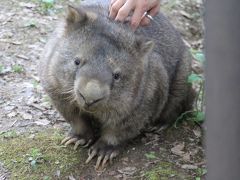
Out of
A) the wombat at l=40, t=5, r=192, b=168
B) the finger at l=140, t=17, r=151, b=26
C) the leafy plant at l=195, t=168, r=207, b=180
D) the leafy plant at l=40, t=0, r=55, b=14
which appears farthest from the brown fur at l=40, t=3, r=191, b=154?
the leafy plant at l=40, t=0, r=55, b=14

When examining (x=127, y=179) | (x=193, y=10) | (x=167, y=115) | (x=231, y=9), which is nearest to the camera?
(x=231, y=9)

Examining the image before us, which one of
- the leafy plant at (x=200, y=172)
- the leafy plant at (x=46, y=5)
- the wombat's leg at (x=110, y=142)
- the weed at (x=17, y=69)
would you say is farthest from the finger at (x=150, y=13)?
the leafy plant at (x=46, y=5)

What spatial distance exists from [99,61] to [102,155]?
0.97 metres

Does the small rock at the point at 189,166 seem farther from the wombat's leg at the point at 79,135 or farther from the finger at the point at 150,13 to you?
the finger at the point at 150,13

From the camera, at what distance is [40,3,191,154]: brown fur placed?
3.61 metres

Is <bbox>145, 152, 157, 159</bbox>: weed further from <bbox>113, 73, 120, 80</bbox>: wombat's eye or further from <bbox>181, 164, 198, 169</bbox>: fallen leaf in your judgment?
<bbox>113, 73, 120, 80</bbox>: wombat's eye

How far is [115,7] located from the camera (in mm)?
3877

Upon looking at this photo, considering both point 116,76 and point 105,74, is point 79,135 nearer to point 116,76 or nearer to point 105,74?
point 116,76

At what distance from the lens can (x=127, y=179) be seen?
4.03 metres

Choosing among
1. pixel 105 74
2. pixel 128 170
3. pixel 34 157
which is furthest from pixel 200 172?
pixel 34 157

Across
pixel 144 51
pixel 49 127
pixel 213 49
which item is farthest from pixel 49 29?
pixel 213 49

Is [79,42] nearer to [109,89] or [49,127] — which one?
[109,89]

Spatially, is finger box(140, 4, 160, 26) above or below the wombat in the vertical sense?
above

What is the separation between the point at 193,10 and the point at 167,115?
3.38m
